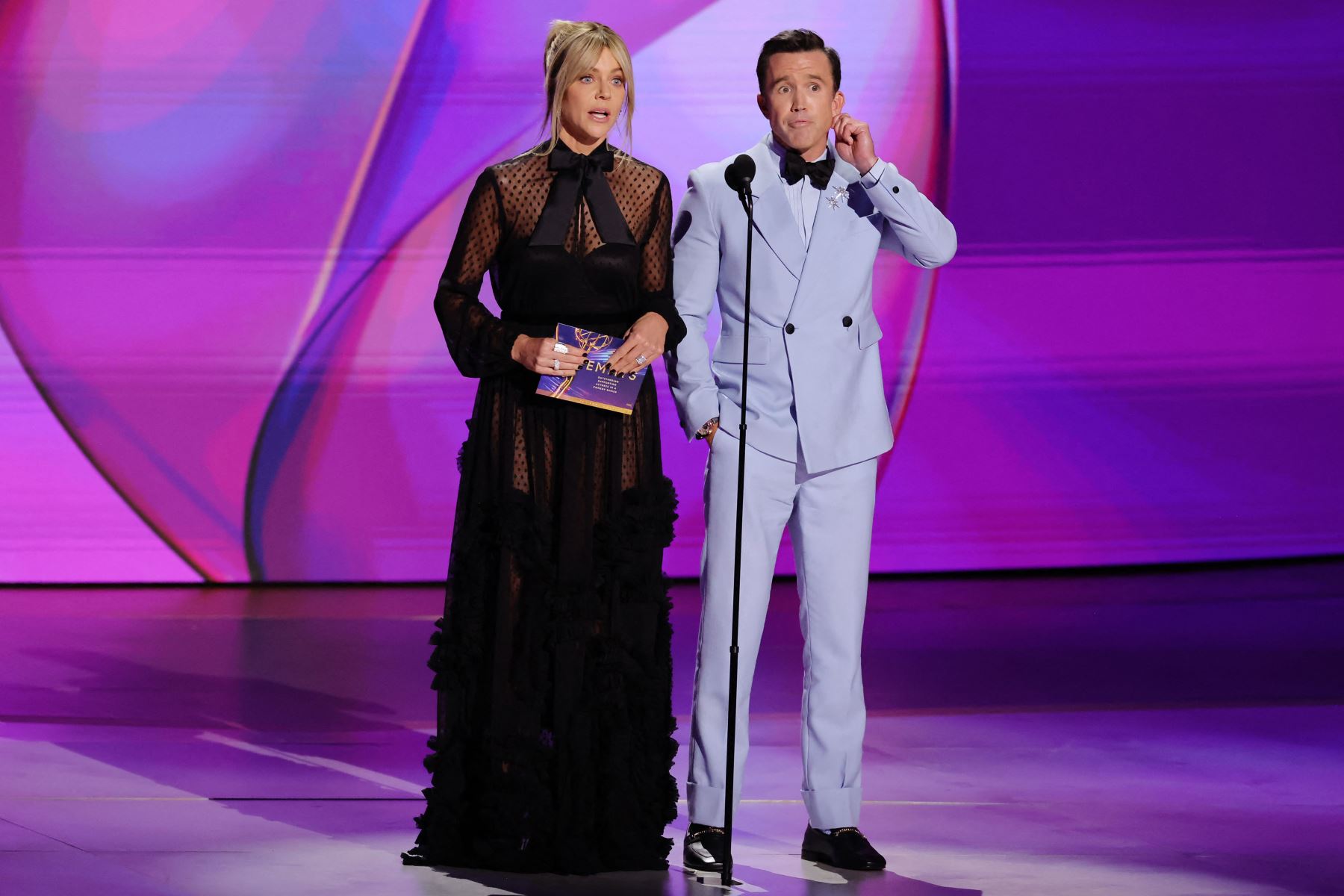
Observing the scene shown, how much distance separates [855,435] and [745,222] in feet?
1.52

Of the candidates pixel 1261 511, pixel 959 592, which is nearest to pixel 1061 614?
pixel 959 592

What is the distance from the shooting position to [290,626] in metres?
6.23

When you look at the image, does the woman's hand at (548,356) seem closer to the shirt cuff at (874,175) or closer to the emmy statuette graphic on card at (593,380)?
the emmy statuette graphic on card at (593,380)

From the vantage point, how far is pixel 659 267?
3.41 meters

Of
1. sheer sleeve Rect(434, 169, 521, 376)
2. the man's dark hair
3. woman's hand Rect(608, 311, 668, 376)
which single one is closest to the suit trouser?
woman's hand Rect(608, 311, 668, 376)

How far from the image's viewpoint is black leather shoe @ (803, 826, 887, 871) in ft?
11.0

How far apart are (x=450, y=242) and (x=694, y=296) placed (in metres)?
3.62

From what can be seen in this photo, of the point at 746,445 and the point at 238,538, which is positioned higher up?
the point at 238,538

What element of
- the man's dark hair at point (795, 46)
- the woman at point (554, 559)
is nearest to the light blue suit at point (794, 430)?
the woman at point (554, 559)

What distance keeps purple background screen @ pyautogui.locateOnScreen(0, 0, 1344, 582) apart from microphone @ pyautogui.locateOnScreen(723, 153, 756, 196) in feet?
12.3

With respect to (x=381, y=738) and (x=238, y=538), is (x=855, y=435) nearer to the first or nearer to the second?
(x=381, y=738)

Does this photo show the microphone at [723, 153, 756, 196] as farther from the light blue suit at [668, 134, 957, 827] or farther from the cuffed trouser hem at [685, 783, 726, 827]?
the cuffed trouser hem at [685, 783, 726, 827]

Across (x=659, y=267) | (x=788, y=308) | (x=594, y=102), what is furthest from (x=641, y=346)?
(x=594, y=102)

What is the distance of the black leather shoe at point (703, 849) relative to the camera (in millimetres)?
3301
